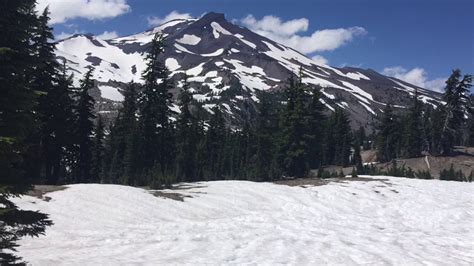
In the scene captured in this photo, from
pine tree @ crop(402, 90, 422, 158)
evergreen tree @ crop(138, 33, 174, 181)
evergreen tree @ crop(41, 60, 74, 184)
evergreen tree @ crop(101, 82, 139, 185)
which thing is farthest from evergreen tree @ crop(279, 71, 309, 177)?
pine tree @ crop(402, 90, 422, 158)

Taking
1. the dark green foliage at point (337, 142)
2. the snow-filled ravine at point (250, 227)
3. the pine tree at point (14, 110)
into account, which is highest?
the dark green foliage at point (337, 142)

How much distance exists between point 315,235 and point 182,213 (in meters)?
7.05

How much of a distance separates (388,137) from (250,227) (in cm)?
7015

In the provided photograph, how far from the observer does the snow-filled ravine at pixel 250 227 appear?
663 inches

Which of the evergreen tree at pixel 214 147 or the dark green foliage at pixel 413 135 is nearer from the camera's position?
the evergreen tree at pixel 214 147

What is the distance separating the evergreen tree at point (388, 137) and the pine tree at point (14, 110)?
260 feet

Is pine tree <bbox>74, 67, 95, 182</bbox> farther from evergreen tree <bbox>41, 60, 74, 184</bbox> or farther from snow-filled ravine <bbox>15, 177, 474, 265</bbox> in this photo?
snow-filled ravine <bbox>15, 177, 474, 265</bbox>

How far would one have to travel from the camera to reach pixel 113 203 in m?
23.4

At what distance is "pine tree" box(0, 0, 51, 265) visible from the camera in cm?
1113

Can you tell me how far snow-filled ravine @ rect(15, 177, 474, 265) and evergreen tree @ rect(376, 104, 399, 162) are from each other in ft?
176

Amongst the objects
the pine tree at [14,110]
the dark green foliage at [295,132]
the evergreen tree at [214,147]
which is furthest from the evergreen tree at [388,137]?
the pine tree at [14,110]

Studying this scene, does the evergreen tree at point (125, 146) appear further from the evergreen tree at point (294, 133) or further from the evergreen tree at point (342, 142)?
the evergreen tree at point (342, 142)

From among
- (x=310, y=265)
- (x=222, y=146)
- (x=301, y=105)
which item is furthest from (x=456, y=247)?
(x=222, y=146)

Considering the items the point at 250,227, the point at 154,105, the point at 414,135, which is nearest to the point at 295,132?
the point at 154,105
